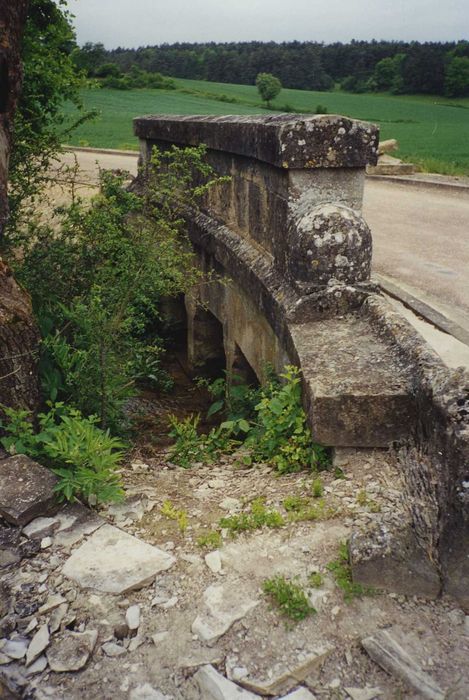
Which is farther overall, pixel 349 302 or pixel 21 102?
pixel 21 102

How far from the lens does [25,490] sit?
312 cm

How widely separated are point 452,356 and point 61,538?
3213mm

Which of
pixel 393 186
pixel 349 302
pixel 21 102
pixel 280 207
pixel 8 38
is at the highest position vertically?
pixel 8 38

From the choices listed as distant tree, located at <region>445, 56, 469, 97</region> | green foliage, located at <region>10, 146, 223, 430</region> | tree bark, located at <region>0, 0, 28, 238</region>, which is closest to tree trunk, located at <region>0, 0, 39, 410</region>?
tree bark, located at <region>0, 0, 28, 238</region>

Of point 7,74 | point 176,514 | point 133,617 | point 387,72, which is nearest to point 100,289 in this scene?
point 7,74

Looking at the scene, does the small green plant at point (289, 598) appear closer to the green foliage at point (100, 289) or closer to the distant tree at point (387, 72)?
the green foliage at point (100, 289)

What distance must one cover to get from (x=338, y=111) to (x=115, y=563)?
5429 cm

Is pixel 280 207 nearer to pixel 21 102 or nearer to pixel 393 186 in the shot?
pixel 21 102

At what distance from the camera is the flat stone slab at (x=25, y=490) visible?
3.02m

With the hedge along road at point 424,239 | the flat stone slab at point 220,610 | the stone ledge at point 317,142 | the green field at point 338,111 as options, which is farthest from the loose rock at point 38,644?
the green field at point 338,111

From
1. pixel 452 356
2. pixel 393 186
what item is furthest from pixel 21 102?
pixel 393 186

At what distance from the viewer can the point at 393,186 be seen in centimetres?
1512

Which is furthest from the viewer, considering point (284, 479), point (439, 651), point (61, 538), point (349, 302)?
point (349, 302)

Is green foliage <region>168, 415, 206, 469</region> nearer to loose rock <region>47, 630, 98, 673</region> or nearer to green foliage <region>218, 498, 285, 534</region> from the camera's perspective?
green foliage <region>218, 498, 285, 534</region>
